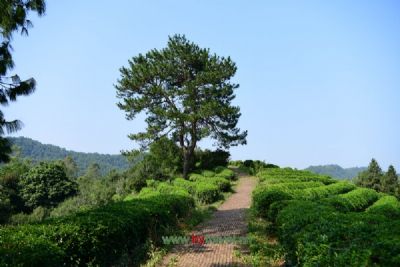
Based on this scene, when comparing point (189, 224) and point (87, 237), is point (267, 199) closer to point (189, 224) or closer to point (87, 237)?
point (189, 224)

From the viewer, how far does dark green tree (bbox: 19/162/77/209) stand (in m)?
60.5

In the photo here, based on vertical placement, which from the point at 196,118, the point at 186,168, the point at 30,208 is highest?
the point at 196,118

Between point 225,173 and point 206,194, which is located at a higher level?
point 225,173

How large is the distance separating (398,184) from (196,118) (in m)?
45.3

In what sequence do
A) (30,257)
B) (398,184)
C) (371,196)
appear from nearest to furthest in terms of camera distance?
(30,257)
(371,196)
(398,184)

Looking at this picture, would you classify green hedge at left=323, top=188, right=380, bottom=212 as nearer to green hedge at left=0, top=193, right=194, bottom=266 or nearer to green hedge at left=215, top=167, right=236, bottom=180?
green hedge at left=0, top=193, right=194, bottom=266

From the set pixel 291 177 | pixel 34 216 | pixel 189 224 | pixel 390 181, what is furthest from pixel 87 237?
pixel 390 181

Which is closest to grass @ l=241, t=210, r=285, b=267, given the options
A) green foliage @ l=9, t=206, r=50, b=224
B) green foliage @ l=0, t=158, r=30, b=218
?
green foliage @ l=9, t=206, r=50, b=224

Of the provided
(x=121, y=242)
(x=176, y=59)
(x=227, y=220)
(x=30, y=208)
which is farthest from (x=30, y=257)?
(x=30, y=208)

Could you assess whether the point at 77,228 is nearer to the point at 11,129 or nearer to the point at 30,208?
the point at 11,129

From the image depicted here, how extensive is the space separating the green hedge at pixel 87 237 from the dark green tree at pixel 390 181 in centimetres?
5828

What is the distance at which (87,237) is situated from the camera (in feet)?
29.0

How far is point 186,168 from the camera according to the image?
3928 centimetres

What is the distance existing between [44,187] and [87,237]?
5622cm
